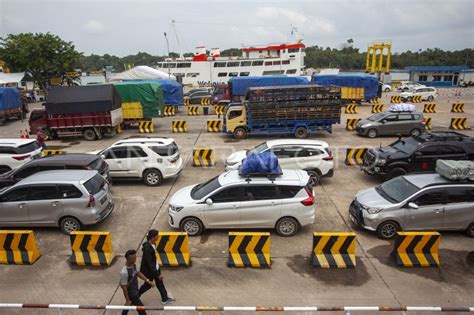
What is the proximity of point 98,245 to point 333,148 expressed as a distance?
13382mm

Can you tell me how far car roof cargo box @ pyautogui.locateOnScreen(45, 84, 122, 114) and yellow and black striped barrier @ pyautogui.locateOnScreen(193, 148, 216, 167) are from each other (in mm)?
8528

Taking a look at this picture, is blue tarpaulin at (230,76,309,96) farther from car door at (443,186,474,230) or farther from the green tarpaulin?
car door at (443,186,474,230)

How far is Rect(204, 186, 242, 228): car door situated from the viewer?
28.5 feet

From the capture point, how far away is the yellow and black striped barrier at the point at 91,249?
7.71 metres

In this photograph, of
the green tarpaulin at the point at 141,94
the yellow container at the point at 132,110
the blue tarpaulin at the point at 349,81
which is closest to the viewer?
the green tarpaulin at the point at 141,94

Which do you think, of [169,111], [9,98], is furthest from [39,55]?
[169,111]

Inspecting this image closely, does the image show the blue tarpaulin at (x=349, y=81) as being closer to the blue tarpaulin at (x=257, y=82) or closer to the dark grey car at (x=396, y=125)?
the blue tarpaulin at (x=257, y=82)

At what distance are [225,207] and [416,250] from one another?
4457mm

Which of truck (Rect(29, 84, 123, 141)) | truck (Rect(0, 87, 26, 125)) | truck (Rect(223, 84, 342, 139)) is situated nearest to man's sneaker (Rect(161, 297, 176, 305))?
truck (Rect(223, 84, 342, 139))

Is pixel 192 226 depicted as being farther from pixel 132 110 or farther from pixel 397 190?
pixel 132 110

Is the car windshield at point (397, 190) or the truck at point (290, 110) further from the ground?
the truck at point (290, 110)

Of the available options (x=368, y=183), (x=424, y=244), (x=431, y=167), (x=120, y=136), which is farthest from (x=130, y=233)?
(x=120, y=136)

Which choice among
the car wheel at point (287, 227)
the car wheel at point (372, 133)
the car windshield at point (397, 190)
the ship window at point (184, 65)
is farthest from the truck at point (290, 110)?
the ship window at point (184, 65)

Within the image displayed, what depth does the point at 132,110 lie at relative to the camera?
23781 mm
